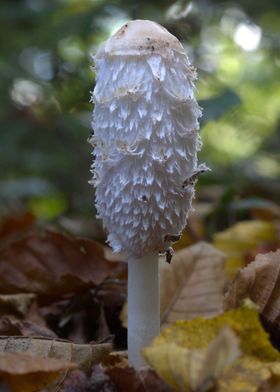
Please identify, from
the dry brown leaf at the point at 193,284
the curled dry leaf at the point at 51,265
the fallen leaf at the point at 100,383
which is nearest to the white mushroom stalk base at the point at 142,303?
the fallen leaf at the point at 100,383

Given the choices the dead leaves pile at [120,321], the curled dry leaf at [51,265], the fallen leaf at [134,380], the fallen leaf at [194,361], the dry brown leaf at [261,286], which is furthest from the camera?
the curled dry leaf at [51,265]

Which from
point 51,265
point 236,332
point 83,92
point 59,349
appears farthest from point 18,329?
point 83,92

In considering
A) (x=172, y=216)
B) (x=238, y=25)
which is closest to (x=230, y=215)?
(x=238, y=25)

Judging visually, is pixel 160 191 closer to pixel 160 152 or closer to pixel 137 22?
pixel 160 152

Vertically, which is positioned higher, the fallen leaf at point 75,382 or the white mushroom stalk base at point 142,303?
the white mushroom stalk base at point 142,303

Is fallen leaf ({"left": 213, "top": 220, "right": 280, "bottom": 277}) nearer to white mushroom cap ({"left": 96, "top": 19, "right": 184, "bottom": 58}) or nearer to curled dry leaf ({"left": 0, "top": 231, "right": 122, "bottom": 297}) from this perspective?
curled dry leaf ({"left": 0, "top": 231, "right": 122, "bottom": 297})

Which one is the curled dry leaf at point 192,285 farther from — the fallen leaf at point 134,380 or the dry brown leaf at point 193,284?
the fallen leaf at point 134,380

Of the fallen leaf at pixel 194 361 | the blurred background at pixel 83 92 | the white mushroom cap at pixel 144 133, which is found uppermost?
the blurred background at pixel 83 92
